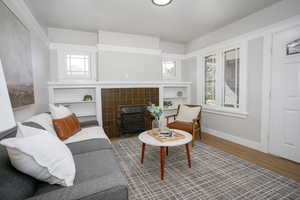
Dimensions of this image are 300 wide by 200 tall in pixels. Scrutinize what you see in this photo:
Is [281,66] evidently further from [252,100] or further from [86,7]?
[86,7]

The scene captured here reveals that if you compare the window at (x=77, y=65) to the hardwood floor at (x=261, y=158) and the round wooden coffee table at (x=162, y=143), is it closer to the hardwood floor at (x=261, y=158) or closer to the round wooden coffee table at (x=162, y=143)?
the round wooden coffee table at (x=162, y=143)

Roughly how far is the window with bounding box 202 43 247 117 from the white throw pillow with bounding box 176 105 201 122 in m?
0.61

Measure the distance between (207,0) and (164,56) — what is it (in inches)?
82.7

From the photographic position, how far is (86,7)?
2.50m

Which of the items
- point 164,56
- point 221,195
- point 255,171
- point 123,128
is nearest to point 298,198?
point 255,171

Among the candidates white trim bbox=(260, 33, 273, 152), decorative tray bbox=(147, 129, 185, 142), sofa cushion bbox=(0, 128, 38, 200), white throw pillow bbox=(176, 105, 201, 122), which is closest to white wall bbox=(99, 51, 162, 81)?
white throw pillow bbox=(176, 105, 201, 122)

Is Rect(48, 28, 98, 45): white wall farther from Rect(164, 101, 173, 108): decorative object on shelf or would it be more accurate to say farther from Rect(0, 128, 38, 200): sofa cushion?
Rect(0, 128, 38, 200): sofa cushion

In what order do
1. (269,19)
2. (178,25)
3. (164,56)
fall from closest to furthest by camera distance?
(269,19), (178,25), (164,56)

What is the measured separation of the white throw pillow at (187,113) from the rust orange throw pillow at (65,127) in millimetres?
2228

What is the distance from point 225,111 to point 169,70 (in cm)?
205

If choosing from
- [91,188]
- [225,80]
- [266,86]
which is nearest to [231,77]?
[225,80]

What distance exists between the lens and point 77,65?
353cm

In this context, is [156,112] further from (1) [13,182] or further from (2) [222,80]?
(2) [222,80]

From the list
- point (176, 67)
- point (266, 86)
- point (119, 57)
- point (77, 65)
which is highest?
point (119, 57)
